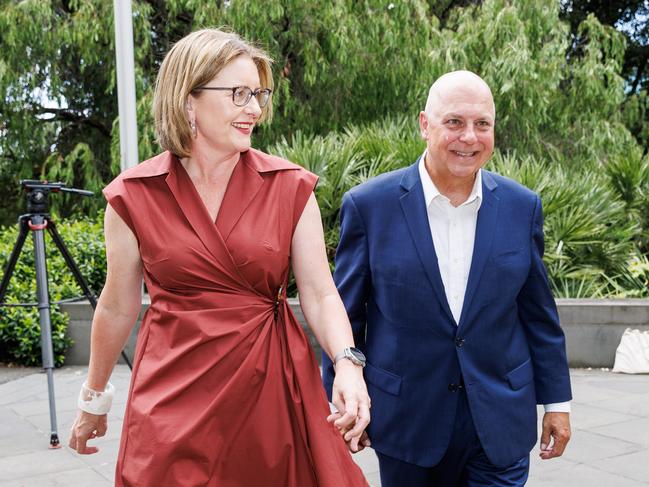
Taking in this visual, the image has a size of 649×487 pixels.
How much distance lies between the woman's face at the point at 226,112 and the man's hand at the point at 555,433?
147 cm

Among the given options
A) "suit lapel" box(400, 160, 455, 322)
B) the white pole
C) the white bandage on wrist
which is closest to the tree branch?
the white pole

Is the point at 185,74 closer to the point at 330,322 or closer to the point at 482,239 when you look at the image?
the point at 330,322

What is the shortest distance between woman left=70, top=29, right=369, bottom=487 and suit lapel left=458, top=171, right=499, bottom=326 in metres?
0.56

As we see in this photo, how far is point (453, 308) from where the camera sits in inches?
110

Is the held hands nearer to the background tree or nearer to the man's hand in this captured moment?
the man's hand

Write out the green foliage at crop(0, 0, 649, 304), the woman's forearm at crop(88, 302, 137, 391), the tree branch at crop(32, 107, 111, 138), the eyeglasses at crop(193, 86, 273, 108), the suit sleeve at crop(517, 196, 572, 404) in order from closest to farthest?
the eyeglasses at crop(193, 86, 273, 108) → the woman's forearm at crop(88, 302, 137, 391) → the suit sleeve at crop(517, 196, 572, 404) → the green foliage at crop(0, 0, 649, 304) → the tree branch at crop(32, 107, 111, 138)

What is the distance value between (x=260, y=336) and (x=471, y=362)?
0.86 m

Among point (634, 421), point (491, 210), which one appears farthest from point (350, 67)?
point (491, 210)

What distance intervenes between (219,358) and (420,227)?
0.93 metres

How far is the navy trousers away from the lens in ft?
→ 9.13

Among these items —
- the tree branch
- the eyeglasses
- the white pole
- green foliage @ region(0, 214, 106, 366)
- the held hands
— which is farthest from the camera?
the tree branch

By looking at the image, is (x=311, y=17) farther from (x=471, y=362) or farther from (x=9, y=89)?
(x=471, y=362)

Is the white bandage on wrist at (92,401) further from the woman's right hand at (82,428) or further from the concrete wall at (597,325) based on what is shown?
the concrete wall at (597,325)

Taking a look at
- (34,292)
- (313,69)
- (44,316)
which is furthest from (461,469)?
(313,69)
